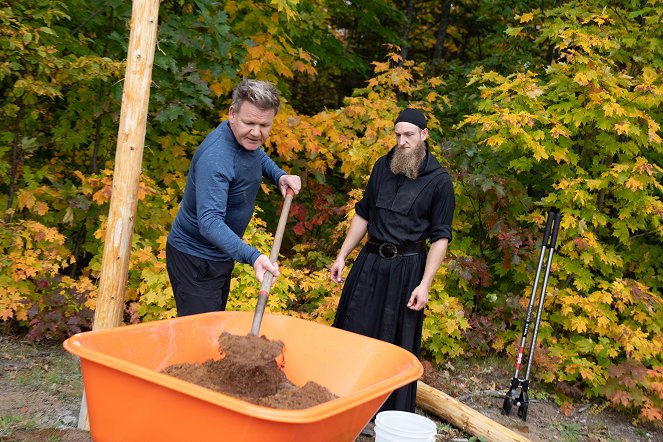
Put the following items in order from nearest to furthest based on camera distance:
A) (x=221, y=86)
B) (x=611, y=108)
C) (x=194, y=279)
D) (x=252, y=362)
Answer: (x=252, y=362), (x=194, y=279), (x=611, y=108), (x=221, y=86)

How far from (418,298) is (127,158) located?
167cm

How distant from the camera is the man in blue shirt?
7.93 feet

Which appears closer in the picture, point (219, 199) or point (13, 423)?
point (219, 199)

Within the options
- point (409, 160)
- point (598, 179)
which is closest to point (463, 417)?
point (409, 160)

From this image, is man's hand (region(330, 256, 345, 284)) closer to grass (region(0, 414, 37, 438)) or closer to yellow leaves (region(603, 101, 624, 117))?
grass (region(0, 414, 37, 438))

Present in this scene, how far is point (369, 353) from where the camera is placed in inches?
101

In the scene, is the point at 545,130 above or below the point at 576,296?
above

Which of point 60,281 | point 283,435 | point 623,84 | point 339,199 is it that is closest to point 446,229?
point 283,435

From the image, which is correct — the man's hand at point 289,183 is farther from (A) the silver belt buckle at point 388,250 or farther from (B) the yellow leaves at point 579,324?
(B) the yellow leaves at point 579,324

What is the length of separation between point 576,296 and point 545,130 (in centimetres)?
136

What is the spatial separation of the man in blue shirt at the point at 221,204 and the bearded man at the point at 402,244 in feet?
2.26

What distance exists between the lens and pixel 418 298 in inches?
132

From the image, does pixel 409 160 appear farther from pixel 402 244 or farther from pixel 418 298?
pixel 418 298

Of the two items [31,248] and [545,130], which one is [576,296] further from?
[31,248]
